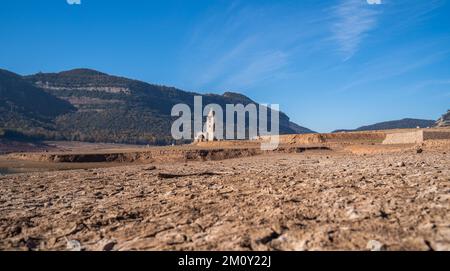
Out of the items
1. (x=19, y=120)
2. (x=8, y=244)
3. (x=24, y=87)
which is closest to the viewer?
(x=8, y=244)

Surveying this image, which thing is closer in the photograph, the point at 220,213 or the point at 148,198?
the point at 220,213

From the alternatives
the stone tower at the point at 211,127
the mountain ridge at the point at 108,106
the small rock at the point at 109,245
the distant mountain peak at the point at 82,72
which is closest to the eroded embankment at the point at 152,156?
the stone tower at the point at 211,127

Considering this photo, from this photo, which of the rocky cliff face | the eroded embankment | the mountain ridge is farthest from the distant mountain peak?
the eroded embankment

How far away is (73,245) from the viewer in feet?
13.5

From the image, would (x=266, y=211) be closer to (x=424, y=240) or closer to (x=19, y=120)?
(x=424, y=240)

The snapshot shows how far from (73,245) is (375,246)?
9.87 feet

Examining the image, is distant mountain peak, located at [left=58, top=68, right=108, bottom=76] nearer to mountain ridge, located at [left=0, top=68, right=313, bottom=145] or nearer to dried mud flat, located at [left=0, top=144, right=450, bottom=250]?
mountain ridge, located at [left=0, top=68, right=313, bottom=145]

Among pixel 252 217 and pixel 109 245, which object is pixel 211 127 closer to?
pixel 252 217

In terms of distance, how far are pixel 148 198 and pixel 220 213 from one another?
2172 mm

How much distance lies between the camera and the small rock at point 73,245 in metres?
4.01

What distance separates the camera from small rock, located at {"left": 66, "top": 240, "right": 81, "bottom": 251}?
4008mm

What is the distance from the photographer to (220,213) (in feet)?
16.4

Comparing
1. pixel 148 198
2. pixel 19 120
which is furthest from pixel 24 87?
pixel 148 198

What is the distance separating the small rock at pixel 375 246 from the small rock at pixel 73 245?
A: 2.81 m
